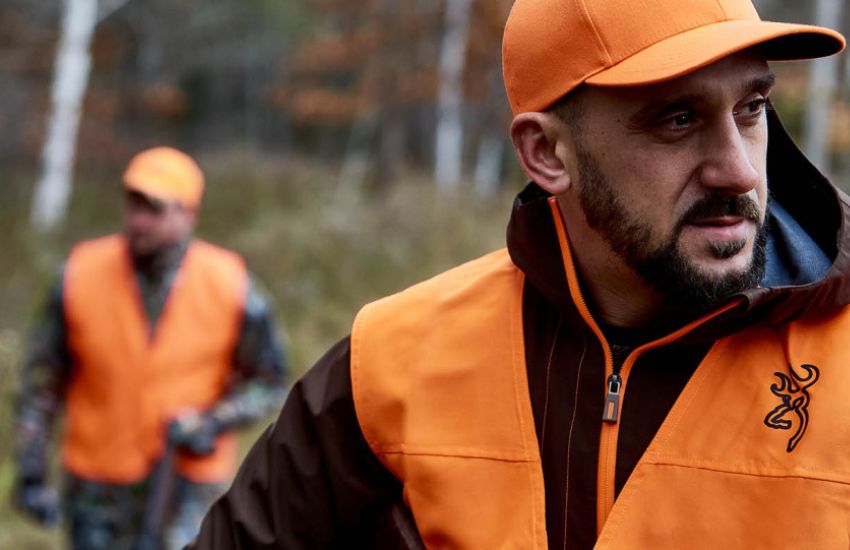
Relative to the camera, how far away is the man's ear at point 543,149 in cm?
252

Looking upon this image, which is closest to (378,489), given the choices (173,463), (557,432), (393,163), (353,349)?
(353,349)

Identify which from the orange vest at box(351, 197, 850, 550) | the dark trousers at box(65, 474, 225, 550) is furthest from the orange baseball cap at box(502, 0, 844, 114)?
the dark trousers at box(65, 474, 225, 550)

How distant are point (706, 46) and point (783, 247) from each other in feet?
1.55

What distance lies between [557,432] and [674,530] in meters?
0.33

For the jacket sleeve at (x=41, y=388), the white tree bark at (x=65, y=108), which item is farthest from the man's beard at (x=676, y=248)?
the white tree bark at (x=65, y=108)

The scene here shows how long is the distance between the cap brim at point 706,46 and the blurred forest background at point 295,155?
3879 mm

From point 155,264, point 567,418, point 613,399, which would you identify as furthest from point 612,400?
point 155,264

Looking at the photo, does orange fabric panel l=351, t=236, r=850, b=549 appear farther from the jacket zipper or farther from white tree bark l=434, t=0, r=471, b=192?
white tree bark l=434, t=0, r=471, b=192

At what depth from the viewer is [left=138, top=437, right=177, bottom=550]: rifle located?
5.54m

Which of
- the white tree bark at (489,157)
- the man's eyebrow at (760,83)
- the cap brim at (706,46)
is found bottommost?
the white tree bark at (489,157)

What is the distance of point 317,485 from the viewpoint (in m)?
2.70

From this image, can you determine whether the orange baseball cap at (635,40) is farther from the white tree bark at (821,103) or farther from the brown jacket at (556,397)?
the white tree bark at (821,103)

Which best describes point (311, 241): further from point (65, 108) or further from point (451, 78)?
point (451, 78)

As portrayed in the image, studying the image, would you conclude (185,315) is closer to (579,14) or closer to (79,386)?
(79,386)
